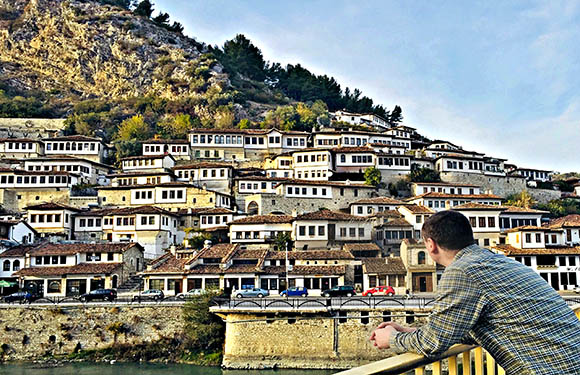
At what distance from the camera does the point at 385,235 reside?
141ft

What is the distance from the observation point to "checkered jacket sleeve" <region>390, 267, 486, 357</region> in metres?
2.84

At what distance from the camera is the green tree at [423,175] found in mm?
57875

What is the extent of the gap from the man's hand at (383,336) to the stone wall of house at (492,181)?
5963 cm

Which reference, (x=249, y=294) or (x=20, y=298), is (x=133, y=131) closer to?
(x=20, y=298)

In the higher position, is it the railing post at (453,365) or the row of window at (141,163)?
the row of window at (141,163)

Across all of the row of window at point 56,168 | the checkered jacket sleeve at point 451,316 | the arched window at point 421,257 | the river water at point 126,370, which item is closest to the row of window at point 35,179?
the row of window at point 56,168

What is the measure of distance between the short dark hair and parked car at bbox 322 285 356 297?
3039 centimetres

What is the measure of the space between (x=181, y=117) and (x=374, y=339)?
3203 inches

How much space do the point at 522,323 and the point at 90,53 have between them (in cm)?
11815

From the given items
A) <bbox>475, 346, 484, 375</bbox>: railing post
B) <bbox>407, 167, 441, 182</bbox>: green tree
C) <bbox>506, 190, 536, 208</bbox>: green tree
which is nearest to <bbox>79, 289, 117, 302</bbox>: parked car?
<bbox>475, 346, 484, 375</bbox>: railing post

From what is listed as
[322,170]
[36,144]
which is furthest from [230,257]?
[36,144]

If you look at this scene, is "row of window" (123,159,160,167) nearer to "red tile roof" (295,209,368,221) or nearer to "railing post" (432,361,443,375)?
"red tile roof" (295,209,368,221)

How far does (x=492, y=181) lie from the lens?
205ft

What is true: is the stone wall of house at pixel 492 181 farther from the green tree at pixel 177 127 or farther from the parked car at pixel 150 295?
the parked car at pixel 150 295
